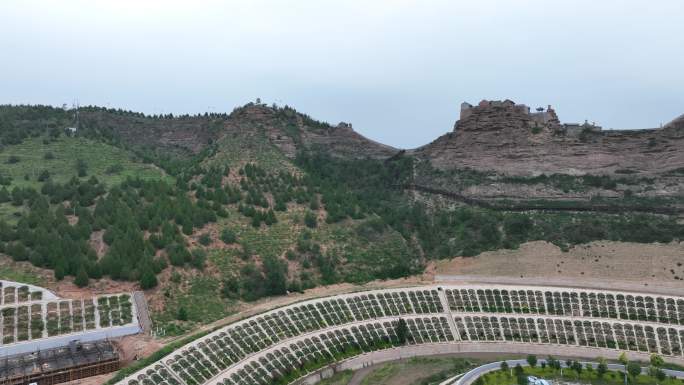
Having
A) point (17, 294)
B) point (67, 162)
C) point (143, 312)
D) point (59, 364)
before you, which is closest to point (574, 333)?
point (143, 312)

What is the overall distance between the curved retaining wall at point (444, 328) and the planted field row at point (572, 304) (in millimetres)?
68

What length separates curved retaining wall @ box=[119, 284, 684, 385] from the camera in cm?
3528

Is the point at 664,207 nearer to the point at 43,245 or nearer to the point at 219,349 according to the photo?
the point at 219,349

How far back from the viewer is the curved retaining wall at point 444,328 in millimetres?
35281

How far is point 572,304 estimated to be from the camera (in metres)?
43.6

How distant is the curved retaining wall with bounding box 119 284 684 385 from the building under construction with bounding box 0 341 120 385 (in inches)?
144

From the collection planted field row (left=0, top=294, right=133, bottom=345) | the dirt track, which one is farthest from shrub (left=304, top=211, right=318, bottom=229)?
planted field row (left=0, top=294, right=133, bottom=345)

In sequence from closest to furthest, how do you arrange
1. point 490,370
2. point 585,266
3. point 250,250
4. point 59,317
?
point 59,317, point 490,370, point 585,266, point 250,250

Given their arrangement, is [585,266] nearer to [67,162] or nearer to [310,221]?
[310,221]

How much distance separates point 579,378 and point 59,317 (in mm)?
31056

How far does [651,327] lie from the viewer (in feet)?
132

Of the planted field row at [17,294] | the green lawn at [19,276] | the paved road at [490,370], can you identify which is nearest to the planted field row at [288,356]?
the paved road at [490,370]

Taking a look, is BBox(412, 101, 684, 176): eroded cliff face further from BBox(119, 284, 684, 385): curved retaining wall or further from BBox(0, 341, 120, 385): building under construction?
BBox(0, 341, 120, 385): building under construction

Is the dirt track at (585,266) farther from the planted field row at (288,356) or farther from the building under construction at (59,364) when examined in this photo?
the building under construction at (59,364)
